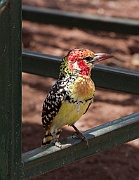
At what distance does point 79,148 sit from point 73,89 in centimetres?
46

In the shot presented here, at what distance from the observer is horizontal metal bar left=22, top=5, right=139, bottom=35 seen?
6.57m

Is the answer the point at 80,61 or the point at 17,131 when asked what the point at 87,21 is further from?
the point at 17,131

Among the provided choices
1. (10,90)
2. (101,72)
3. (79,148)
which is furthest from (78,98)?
(10,90)

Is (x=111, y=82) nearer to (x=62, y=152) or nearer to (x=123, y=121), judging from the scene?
(x=123, y=121)

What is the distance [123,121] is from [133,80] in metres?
0.64

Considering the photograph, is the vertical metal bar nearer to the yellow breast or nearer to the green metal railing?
the green metal railing

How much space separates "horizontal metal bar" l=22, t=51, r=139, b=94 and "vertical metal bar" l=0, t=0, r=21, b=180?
4.42 feet

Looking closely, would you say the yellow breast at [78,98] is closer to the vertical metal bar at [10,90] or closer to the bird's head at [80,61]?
the bird's head at [80,61]

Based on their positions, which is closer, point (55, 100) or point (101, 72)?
point (55, 100)

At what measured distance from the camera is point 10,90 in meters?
2.84

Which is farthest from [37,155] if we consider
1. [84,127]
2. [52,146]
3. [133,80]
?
[84,127]

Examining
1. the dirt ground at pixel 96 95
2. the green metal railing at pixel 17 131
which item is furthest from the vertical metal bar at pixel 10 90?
the dirt ground at pixel 96 95

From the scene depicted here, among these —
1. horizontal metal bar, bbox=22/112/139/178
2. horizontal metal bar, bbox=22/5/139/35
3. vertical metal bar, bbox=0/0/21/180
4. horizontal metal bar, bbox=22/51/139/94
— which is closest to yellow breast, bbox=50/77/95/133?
horizontal metal bar, bbox=22/112/139/178

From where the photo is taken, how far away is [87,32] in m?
8.53
